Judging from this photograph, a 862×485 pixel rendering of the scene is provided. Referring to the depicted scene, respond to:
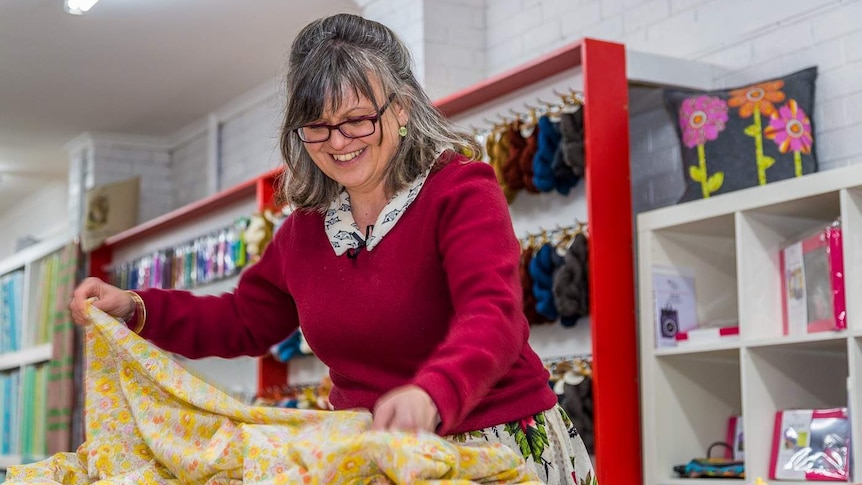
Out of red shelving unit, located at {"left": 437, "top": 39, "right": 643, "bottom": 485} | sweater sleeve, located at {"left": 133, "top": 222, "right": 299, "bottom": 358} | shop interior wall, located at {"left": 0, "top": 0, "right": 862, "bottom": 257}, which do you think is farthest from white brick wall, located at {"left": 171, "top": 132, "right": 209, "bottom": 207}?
sweater sleeve, located at {"left": 133, "top": 222, "right": 299, "bottom": 358}

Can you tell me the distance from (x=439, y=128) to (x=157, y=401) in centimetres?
60

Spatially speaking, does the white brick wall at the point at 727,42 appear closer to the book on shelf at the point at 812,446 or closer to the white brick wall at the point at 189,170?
Result: the book on shelf at the point at 812,446

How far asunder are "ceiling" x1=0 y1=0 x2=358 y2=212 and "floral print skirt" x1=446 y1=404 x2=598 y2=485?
3.95m

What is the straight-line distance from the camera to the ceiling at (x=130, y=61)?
5.63 meters

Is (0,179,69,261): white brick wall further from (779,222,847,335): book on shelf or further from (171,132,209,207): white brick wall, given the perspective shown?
(779,222,847,335): book on shelf

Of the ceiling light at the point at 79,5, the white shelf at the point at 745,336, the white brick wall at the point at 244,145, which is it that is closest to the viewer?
the white shelf at the point at 745,336

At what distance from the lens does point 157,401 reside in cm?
174

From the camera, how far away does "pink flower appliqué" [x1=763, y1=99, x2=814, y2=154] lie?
3.35 meters

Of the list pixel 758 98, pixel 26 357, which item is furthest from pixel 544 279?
pixel 26 357

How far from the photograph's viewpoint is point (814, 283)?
3059 mm

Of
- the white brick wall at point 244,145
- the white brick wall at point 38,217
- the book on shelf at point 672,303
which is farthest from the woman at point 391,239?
the white brick wall at point 38,217

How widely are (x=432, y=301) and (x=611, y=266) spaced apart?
1903 mm

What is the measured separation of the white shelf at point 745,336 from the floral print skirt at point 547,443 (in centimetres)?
134

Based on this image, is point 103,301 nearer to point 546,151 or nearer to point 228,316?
point 228,316
